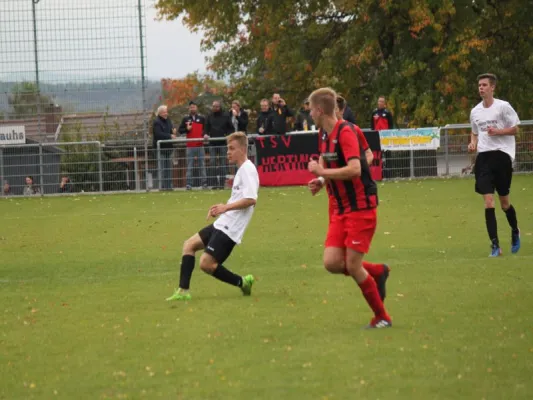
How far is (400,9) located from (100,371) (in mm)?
29342

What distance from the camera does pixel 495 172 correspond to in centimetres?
1357

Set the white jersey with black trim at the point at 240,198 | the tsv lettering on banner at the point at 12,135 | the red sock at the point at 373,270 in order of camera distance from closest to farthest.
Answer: the red sock at the point at 373,270
the white jersey with black trim at the point at 240,198
the tsv lettering on banner at the point at 12,135

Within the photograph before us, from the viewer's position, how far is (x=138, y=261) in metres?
14.3

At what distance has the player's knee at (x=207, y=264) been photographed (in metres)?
10.6

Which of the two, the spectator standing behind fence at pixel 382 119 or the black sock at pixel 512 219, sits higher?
the spectator standing behind fence at pixel 382 119

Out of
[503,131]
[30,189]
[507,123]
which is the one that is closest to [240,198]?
[503,131]

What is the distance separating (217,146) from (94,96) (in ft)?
12.0

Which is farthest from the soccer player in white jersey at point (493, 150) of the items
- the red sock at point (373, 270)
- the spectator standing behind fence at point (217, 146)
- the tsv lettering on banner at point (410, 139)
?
the spectator standing behind fence at point (217, 146)

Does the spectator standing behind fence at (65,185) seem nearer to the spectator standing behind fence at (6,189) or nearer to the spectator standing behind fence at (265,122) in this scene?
the spectator standing behind fence at (6,189)

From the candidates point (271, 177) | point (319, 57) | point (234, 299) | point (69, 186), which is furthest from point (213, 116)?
point (234, 299)

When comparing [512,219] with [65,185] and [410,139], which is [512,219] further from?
[65,185]

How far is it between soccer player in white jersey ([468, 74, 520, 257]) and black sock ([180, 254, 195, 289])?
4.30 metres

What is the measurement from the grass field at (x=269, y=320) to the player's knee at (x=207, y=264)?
1.10 feet

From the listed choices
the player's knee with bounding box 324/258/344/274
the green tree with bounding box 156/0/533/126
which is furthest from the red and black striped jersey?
the green tree with bounding box 156/0/533/126
